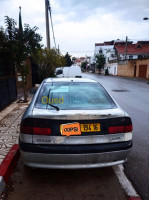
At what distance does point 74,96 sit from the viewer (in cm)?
281

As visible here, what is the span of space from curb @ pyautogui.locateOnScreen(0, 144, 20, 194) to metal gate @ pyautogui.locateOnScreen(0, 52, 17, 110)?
343 centimetres

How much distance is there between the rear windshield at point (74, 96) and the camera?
2.44 meters

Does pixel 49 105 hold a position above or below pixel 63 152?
above

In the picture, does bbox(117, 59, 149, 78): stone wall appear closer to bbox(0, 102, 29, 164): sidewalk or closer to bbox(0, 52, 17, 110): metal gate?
bbox(0, 52, 17, 110): metal gate

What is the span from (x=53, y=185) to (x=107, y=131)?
1176 mm

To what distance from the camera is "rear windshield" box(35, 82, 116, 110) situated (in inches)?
96.0

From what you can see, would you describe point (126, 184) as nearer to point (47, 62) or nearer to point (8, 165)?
point (8, 165)

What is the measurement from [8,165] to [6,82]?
15.7ft

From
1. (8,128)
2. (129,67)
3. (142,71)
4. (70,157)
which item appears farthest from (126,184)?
(129,67)

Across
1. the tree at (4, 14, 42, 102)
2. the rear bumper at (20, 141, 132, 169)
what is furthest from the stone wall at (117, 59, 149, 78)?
the rear bumper at (20, 141, 132, 169)

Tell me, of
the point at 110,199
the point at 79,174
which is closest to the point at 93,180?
the point at 79,174

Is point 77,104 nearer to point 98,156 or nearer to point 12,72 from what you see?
point 98,156

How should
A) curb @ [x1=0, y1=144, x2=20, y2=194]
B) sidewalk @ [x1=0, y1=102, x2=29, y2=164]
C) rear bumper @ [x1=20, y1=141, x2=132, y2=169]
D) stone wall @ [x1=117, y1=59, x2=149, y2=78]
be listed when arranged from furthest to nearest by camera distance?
stone wall @ [x1=117, y1=59, x2=149, y2=78] < sidewalk @ [x1=0, y1=102, x2=29, y2=164] < curb @ [x1=0, y1=144, x2=20, y2=194] < rear bumper @ [x1=20, y1=141, x2=132, y2=169]

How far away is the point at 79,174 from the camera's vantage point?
8.66 ft
